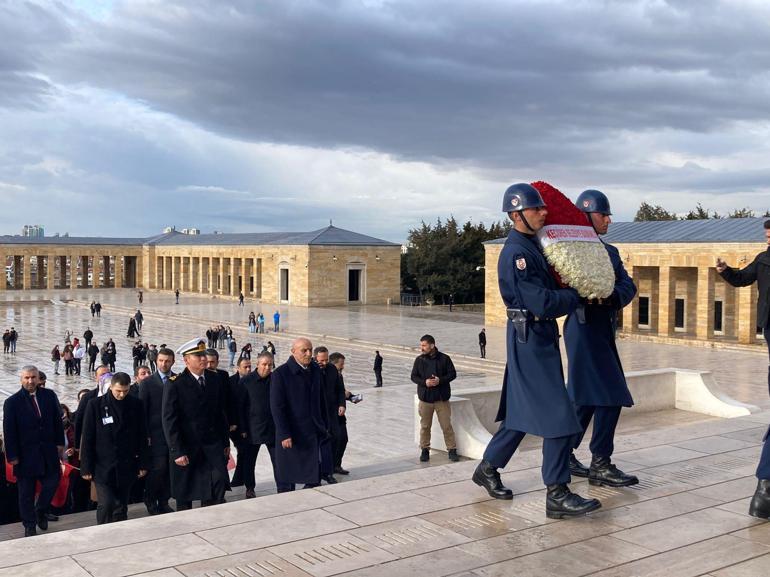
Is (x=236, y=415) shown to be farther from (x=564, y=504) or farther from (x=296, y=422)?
(x=564, y=504)

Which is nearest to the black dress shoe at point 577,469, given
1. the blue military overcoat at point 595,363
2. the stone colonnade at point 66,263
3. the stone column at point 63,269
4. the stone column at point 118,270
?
the blue military overcoat at point 595,363

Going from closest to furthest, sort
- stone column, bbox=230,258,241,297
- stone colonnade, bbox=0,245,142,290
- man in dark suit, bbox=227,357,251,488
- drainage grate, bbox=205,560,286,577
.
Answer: drainage grate, bbox=205,560,286,577, man in dark suit, bbox=227,357,251,488, stone column, bbox=230,258,241,297, stone colonnade, bbox=0,245,142,290

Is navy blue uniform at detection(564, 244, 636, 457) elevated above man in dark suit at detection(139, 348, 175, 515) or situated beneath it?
elevated above

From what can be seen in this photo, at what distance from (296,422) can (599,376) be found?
2624mm

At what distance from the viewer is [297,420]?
6.70m

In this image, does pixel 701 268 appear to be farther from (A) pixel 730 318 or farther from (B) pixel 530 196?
(B) pixel 530 196

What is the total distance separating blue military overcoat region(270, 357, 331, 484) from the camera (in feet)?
21.6

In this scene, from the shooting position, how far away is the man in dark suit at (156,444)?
22.7 ft

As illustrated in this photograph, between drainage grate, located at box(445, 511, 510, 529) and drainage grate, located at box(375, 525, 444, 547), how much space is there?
0.57 feet

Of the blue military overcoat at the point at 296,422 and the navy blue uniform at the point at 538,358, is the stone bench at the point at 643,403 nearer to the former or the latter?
the blue military overcoat at the point at 296,422

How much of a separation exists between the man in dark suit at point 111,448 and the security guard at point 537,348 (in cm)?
344

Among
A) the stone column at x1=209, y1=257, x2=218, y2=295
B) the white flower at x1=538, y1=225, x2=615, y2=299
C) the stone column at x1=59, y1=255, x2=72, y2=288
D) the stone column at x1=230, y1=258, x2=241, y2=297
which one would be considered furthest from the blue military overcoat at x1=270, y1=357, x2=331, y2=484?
the stone column at x1=59, y1=255, x2=72, y2=288

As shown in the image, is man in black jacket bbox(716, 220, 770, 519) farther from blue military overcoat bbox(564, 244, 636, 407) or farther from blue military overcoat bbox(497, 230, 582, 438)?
blue military overcoat bbox(497, 230, 582, 438)

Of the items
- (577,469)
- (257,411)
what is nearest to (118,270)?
(257,411)
